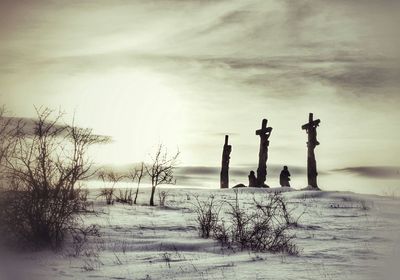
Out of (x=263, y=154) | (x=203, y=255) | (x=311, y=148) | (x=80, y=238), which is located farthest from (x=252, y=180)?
(x=203, y=255)

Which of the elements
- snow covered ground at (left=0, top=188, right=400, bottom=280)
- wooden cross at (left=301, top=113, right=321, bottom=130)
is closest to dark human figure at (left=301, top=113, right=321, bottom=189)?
wooden cross at (left=301, top=113, right=321, bottom=130)

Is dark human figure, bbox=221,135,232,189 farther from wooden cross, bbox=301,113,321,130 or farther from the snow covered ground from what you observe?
the snow covered ground

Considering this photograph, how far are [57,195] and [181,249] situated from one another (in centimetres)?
212

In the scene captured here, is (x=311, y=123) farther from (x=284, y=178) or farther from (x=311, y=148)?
(x=284, y=178)

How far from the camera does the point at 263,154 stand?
24000mm

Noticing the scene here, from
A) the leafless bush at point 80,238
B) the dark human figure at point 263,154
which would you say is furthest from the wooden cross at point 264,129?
the leafless bush at point 80,238

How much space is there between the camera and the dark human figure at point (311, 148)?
2198 centimetres

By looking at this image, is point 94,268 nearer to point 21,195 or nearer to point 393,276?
point 21,195

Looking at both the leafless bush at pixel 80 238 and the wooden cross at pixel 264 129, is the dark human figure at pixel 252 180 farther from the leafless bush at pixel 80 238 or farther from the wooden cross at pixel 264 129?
the leafless bush at pixel 80 238

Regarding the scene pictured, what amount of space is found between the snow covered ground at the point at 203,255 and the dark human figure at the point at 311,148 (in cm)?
1019

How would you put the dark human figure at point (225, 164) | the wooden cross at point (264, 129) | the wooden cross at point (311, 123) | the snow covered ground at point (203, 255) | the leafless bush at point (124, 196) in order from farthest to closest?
the dark human figure at point (225, 164) → the wooden cross at point (264, 129) → the wooden cross at point (311, 123) → the leafless bush at point (124, 196) → the snow covered ground at point (203, 255)

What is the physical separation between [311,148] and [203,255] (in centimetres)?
1528

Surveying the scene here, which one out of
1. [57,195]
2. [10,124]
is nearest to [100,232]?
[57,195]

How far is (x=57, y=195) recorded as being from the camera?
8555 millimetres
